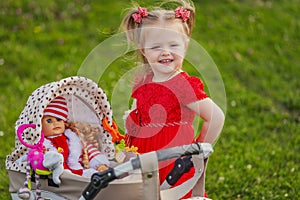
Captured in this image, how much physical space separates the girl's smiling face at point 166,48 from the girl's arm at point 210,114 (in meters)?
0.30

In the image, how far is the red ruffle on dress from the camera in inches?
137

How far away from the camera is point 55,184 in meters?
3.13

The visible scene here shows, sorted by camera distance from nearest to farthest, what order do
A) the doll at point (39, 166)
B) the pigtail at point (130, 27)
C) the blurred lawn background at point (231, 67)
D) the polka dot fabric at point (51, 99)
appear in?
1. the doll at point (39, 166)
2. the polka dot fabric at point (51, 99)
3. the pigtail at point (130, 27)
4. the blurred lawn background at point (231, 67)

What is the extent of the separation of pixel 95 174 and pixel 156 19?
4.08 feet

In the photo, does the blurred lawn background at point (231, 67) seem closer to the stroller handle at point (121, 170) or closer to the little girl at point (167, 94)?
the little girl at point (167, 94)

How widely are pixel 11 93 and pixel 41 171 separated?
3.56 m

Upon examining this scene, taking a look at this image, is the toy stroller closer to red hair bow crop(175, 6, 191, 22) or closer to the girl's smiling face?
the girl's smiling face

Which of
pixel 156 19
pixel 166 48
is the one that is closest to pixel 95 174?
pixel 166 48

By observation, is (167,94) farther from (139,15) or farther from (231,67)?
(231,67)

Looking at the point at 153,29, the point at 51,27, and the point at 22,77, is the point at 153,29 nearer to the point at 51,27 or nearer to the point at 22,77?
the point at 22,77

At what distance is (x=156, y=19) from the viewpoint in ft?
12.0

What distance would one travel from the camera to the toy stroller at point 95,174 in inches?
110

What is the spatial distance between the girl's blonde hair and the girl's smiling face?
5 cm

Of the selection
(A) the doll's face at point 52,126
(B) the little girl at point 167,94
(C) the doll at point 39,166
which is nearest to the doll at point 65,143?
(A) the doll's face at point 52,126
